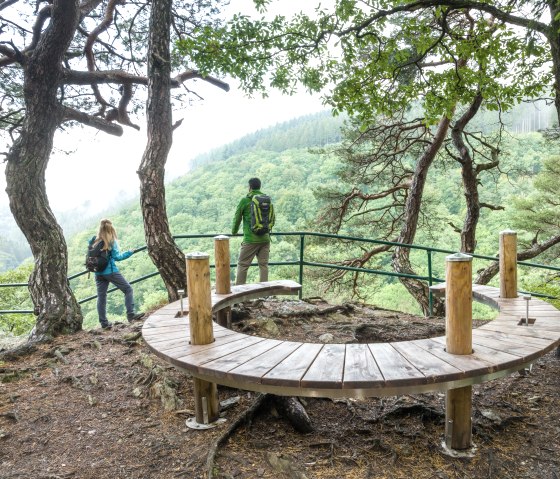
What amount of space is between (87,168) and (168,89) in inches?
3475

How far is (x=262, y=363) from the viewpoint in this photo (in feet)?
7.43

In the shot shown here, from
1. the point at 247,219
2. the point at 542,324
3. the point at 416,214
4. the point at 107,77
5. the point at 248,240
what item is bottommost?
the point at 542,324

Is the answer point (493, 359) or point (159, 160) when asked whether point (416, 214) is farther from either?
point (493, 359)

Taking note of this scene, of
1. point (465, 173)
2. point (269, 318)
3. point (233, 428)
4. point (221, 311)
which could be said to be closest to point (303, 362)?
point (233, 428)

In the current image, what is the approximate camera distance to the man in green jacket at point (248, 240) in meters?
5.30

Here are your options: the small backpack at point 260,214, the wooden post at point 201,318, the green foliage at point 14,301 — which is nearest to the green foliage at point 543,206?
the small backpack at point 260,214

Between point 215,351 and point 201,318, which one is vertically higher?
point 201,318

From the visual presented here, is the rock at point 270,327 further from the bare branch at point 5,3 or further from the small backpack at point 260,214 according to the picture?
the bare branch at point 5,3

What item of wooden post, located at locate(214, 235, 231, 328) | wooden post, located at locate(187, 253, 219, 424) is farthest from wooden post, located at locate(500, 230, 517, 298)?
wooden post, located at locate(187, 253, 219, 424)

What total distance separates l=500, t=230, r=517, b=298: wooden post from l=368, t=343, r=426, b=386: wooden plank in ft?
5.35

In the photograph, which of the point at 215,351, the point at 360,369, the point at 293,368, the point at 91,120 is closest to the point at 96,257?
the point at 91,120

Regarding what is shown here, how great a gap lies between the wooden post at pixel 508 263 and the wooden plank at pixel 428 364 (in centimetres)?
154

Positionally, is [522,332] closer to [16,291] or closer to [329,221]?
[329,221]

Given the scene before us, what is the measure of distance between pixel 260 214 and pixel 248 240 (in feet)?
1.21
